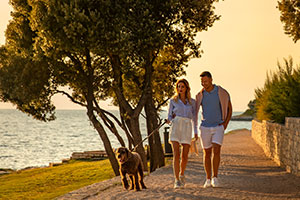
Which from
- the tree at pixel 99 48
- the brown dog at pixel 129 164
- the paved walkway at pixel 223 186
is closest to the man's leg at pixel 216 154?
the paved walkway at pixel 223 186

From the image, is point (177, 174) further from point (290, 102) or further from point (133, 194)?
point (290, 102)

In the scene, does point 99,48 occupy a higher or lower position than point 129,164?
higher

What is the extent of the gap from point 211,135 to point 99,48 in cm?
589

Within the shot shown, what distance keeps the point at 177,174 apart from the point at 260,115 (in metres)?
13.6

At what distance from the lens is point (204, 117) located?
9.11 metres

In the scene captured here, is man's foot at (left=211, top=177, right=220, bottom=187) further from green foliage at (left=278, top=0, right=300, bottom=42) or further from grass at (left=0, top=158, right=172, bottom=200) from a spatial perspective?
green foliage at (left=278, top=0, right=300, bottom=42)

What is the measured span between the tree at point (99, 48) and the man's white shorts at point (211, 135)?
5.29m

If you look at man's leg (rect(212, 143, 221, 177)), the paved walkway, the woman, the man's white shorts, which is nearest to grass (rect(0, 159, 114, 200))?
the paved walkway

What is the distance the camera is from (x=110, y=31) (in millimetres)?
13594

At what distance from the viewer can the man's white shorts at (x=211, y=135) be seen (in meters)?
8.89

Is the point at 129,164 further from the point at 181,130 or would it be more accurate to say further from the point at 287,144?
the point at 287,144

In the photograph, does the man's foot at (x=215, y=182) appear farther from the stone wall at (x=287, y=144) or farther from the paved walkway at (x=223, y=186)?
the stone wall at (x=287, y=144)

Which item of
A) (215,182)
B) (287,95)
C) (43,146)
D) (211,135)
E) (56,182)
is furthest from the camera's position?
(43,146)

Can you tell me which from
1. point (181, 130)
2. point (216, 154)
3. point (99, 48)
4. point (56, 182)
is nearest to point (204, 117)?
point (181, 130)
